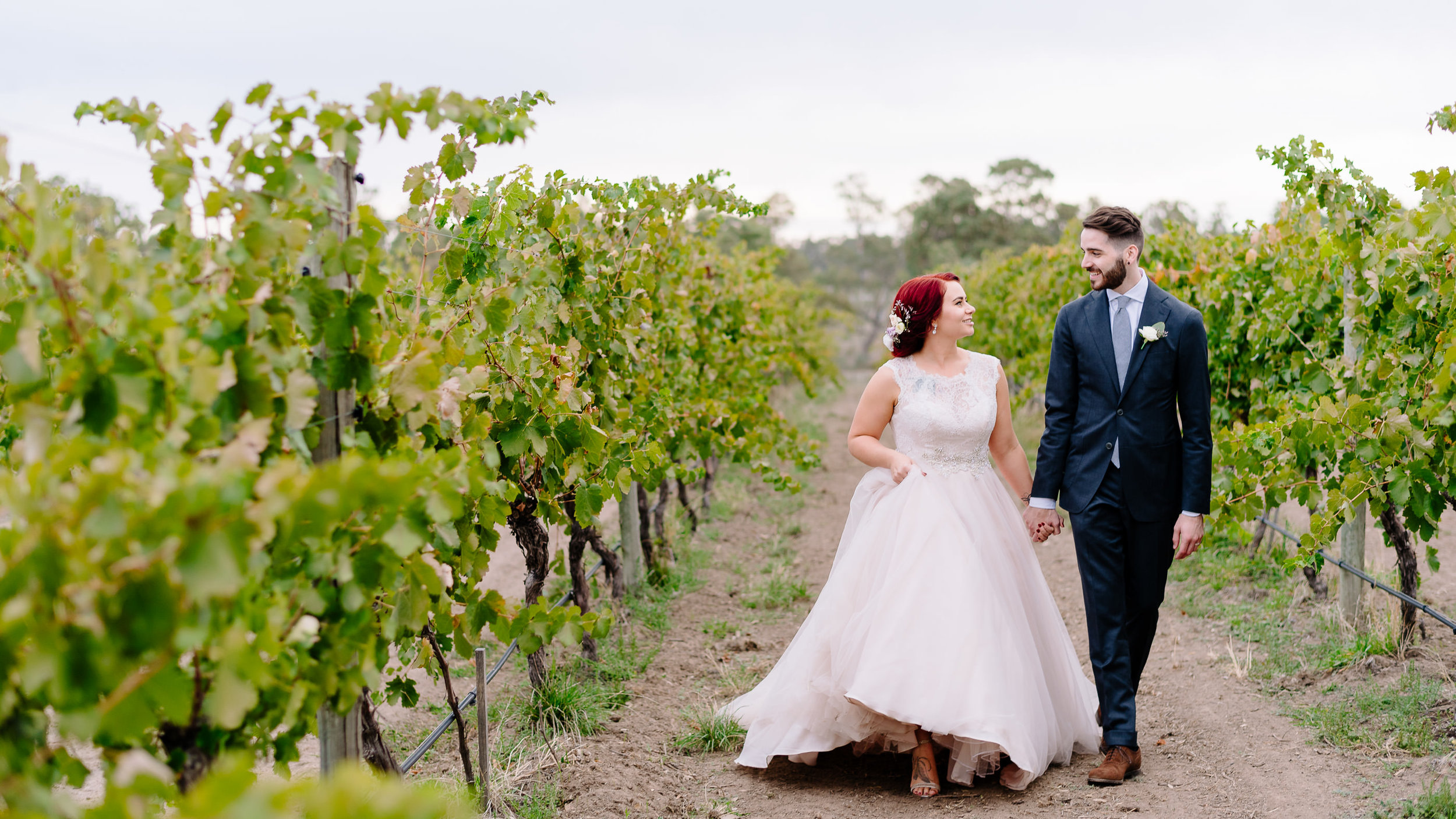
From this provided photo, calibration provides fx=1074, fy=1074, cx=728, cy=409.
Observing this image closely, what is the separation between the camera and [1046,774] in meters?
3.73

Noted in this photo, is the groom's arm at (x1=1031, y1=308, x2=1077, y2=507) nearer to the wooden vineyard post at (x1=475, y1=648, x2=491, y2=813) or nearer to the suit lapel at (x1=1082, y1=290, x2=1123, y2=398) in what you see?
the suit lapel at (x1=1082, y1=290, x2=1123, y2=398)

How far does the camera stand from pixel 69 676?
1.28 m

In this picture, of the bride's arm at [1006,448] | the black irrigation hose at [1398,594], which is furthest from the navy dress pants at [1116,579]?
the black irrigation hose at [1398,594]

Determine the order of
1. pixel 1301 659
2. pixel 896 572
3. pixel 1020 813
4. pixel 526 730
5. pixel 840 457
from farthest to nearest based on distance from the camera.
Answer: pixel 840 457 < pixel 1301 659 < pixel 526 730 < pixel 896 572 < pixel 1020 813

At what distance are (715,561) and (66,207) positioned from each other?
607 centimetres

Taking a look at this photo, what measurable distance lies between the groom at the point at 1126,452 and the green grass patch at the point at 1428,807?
0.75 m

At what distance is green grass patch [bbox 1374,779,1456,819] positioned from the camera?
3141mm

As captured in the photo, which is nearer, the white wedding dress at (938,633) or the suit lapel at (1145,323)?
the white wedding dress at (938,633)

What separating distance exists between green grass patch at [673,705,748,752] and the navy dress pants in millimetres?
1340

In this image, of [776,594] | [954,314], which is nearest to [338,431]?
[954,314]

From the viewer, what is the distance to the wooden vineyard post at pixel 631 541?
6262mm

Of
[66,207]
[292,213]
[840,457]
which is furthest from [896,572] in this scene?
[840,457]

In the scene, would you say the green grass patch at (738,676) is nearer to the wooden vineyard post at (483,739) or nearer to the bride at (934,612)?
the bride at (934,612)

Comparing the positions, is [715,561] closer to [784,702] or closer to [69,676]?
[784,702]
